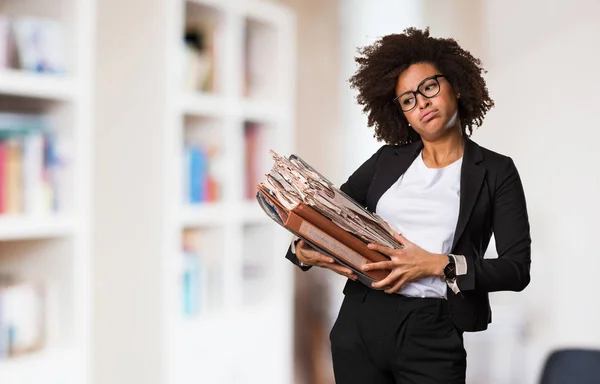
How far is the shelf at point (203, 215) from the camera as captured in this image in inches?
97.2

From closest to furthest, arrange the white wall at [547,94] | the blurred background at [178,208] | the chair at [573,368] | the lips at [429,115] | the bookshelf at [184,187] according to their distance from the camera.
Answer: the lips at [429,115] → the white wall at [547,94] → the chair at [573,368] → the blurred background at [178,208] → the bookshelf at [184,187]

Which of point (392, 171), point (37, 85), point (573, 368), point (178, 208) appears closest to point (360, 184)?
point (392, 171)

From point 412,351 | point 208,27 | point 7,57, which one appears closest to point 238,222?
point 208,27

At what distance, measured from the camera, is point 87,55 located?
2039 millimetres

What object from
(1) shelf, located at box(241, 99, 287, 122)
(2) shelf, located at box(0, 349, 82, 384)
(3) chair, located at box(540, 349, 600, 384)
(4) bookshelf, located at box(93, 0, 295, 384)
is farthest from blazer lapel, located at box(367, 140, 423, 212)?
(1) shelf, located at box(241, 99, 287, 122)

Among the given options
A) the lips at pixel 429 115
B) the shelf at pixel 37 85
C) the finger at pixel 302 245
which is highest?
the shelf at pixel 37 85

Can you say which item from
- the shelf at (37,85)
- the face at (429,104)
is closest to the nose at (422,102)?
the face at (429,104)

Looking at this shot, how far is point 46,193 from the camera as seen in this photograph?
2031mm

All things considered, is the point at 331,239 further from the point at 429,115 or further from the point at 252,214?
the point at 252,214

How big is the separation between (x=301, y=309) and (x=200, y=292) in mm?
788

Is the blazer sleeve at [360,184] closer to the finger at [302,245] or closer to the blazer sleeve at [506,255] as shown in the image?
the finger at [302,245]

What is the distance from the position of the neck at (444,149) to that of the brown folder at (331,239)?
8 cm

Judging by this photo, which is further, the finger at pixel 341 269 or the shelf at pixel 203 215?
the shelf at pixel 203 215

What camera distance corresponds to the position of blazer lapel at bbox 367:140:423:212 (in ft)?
1.76
